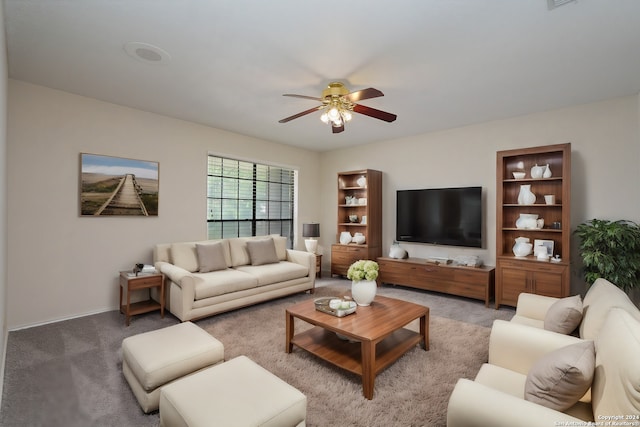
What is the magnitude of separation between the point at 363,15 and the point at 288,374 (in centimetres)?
282

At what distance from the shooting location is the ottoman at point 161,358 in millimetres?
1897

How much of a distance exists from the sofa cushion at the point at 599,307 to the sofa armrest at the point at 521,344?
0.33 ft

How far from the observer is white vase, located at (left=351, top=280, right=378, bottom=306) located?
283cm

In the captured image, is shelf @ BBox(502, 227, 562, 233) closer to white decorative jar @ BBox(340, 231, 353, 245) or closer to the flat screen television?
the flat screen television

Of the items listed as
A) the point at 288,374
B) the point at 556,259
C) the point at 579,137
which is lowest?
the point at 288,374

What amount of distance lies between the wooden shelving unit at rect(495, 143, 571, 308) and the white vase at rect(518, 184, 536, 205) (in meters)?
0.06

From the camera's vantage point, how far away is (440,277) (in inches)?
181

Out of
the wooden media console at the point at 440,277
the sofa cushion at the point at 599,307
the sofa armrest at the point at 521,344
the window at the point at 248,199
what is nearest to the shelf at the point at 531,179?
the wooden media console at the point at 440,277

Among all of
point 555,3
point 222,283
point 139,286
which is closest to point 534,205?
point 555,3

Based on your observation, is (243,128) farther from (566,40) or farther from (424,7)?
(566,40)

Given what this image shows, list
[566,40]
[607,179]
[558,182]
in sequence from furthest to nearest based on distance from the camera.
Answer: [558,182] < [607,179] < [566,40]

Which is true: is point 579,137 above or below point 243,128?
below

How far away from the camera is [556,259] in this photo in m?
3.79

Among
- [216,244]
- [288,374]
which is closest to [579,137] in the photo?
[288,374]
